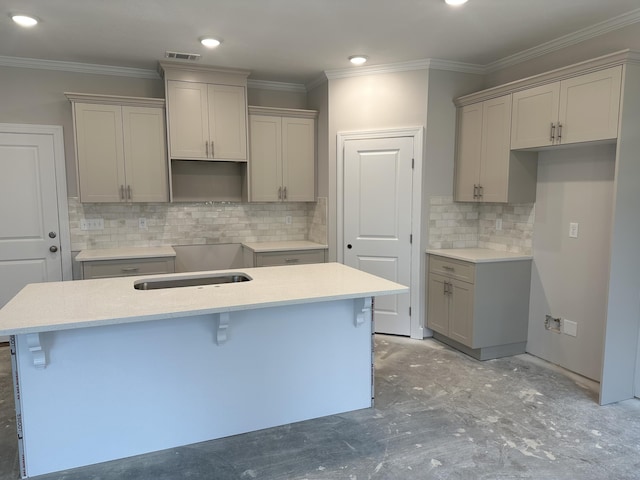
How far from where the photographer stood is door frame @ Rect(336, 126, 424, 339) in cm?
407

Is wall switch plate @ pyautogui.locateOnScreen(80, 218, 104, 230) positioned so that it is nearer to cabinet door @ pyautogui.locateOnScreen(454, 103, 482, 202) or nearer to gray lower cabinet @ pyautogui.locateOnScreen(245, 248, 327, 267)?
gray lower cabinet @ pyautogui.locateOnScreen(245, 248, 327, 267)

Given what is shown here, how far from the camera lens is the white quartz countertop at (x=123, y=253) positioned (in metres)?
3.84

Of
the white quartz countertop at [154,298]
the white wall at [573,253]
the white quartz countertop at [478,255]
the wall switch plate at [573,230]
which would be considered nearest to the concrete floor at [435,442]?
the white wall at [573,253]

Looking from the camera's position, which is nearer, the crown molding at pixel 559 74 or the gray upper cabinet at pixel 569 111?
the crown molding at pixel 559 74

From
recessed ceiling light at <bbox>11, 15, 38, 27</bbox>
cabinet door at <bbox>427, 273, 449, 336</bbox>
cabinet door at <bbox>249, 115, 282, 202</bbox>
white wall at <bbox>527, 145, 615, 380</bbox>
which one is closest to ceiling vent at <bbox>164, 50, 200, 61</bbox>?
cabinet door at <bbox>249, 115, 282, 202</bbox>

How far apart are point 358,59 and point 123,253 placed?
2.72m

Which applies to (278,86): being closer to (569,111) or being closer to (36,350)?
(569,111)

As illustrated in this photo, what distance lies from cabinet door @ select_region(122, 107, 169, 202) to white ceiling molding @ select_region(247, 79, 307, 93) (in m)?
1.07

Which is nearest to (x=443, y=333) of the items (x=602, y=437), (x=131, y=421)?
(x=602, y=437)

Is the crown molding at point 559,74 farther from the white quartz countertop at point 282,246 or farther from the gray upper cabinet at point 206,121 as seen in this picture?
the gray upper cabinet at point 206,121

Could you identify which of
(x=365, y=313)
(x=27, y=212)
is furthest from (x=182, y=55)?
(x=365, y=313)

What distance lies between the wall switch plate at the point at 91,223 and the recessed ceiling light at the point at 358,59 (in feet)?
9.16

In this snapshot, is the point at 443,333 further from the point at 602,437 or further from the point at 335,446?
the point at 335,446

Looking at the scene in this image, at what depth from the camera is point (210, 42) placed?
11.4ft
